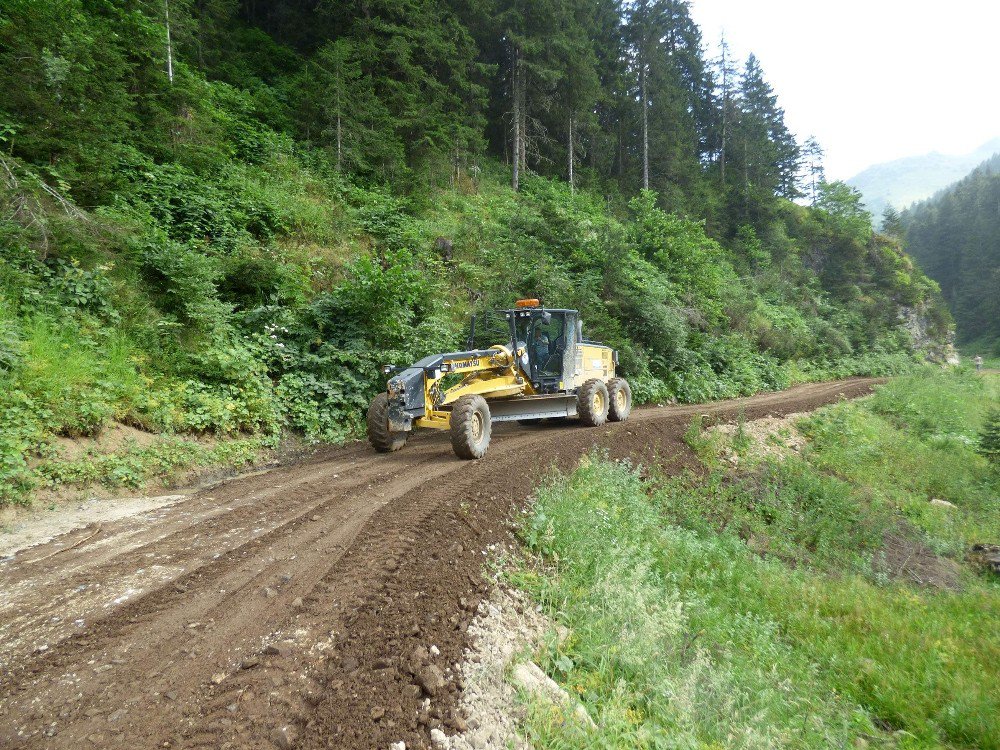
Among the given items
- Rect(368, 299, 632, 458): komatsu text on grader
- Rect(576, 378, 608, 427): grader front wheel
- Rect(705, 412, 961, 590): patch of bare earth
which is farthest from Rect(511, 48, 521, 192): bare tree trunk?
Rect(705, 412, 961, 590): patch of bare earth

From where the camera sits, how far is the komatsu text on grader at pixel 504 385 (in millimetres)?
8188

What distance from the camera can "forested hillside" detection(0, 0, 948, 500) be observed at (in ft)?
25.6

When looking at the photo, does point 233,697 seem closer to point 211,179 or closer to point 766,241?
point 211,179

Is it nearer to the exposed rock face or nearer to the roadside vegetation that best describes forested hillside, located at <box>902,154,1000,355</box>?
the exposed rock face

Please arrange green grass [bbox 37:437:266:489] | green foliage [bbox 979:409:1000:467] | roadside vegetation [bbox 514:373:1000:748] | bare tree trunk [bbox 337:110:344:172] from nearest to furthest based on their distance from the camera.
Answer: roadside vegetation [bbox 514:373:1000:748]
green grass [bbox 37:437:266:489]
green foliage [bbox 979:409:1000:467]
bare tree trunk [bbox 337:110:344:172]

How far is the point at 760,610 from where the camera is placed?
564 centimetres

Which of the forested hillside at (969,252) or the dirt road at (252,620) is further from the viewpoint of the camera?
the forested hillside at (969,252)

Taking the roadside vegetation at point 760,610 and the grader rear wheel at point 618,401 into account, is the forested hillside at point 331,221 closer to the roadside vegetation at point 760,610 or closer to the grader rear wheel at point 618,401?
the grader rear wheel at point 618,401

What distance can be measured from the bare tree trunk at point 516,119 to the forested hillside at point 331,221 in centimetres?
21

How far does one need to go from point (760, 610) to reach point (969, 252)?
88.7 m

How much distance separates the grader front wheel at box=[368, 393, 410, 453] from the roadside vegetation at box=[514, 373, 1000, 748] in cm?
302

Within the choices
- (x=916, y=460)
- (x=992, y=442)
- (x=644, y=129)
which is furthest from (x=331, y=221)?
(x=644, y=129)

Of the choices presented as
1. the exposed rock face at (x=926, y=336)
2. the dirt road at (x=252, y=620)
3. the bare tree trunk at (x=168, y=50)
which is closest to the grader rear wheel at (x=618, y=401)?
the dirt road at (x=252, y=620)

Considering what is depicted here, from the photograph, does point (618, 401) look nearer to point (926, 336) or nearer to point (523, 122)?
point (523, 122)
